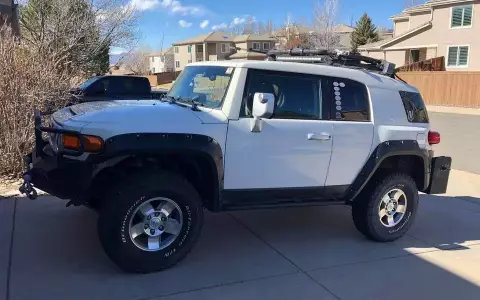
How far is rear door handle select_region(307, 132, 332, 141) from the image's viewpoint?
4508mm

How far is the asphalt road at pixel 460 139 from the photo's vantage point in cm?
1003

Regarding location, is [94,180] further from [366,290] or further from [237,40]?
[237,40]

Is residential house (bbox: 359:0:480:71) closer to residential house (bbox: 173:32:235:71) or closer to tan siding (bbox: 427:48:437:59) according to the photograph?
tan siding (bbox: 427:48:437:59)

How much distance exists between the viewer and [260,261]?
175 inches

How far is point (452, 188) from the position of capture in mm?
7719

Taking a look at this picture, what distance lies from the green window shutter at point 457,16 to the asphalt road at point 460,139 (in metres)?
11.1

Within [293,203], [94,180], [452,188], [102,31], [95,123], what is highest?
[102,31]

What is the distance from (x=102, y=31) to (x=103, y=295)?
20.2m

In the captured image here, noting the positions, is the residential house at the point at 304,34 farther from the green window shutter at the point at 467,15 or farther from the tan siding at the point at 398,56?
the green window shutter at the point at 467,15

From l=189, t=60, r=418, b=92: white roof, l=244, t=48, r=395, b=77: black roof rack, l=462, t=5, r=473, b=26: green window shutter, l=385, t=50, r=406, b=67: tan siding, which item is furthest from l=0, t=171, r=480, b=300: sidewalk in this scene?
l=385, t=50, r=406, b=67: tan siding

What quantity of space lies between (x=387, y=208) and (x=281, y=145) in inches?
64.5

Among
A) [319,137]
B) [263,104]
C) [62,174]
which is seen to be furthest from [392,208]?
[62,174]

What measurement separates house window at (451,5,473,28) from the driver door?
2868cm

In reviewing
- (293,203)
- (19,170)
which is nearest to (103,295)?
(293,203)
